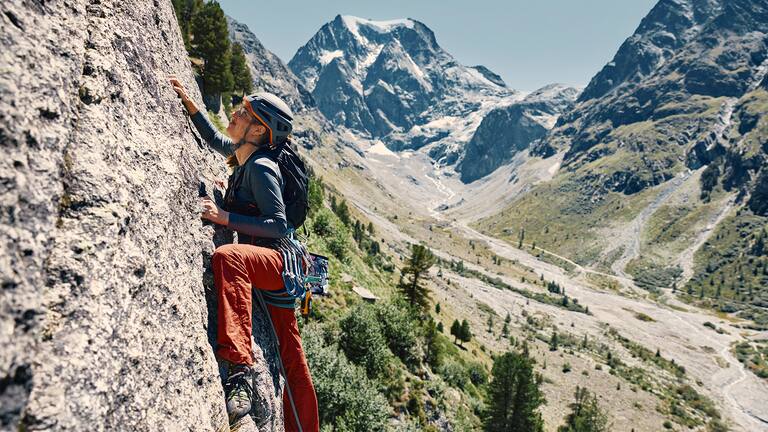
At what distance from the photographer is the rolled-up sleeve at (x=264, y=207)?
19.7ft

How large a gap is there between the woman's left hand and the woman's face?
1.27 m

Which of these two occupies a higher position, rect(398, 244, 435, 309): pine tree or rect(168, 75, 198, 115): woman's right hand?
rect(168, 75, 198, 115): woman's right hand

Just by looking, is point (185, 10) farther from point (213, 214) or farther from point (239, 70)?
point (213, 214)

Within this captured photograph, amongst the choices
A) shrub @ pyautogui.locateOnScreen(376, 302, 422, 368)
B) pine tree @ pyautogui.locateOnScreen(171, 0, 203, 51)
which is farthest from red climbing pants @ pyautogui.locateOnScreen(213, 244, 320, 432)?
pine tree @ pyautogui.locateOnScreen(171, 0, 203, 51)

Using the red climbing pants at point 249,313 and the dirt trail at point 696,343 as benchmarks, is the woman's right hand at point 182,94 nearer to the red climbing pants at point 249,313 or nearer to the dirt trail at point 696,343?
the red climbing pants at point 249,313

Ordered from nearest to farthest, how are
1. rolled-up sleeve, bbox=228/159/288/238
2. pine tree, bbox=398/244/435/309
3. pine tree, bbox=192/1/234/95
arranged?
1. rolled-up sleeve, bbox=228/159/288/238
2. pine tree, bbox=192/1/234/95
3. pine tree, bbox=398/244/435/309

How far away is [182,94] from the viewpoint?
668 centimetres

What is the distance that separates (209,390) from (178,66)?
18.0 ft

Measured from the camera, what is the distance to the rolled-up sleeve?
19.7 ft

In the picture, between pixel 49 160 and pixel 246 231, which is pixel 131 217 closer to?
pixel 49 160

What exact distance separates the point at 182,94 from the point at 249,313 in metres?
3.61

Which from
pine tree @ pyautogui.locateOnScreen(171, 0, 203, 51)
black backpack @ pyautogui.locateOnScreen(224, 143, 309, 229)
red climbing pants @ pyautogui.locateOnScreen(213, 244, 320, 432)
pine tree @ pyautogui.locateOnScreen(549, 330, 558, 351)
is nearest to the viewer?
red climbing pants @ pyautogui.locateOnScreen(213, 244, 320, 432)

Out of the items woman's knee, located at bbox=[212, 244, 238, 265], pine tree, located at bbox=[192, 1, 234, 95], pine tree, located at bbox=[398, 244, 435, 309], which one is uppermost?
pine tree, located at bbox=[192, 1, 234, 95]

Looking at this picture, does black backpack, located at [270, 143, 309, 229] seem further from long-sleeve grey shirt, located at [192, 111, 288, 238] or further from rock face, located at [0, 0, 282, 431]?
rock face, located at [0, 0, 282, 431]
